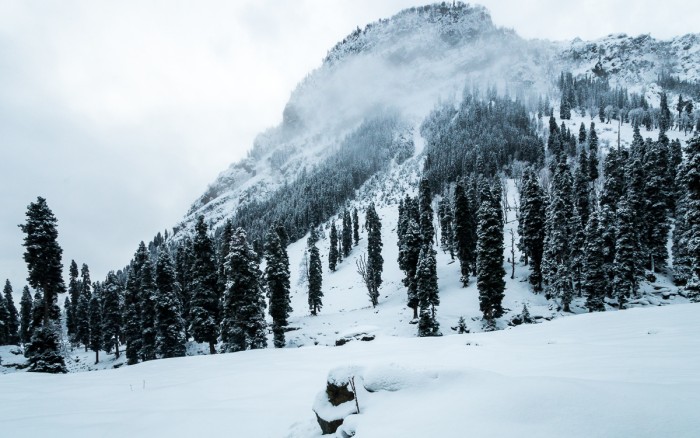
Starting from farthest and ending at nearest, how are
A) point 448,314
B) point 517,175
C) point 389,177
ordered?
point 389,177
point 517,175
point 448,314

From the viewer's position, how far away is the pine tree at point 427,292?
34.3 m

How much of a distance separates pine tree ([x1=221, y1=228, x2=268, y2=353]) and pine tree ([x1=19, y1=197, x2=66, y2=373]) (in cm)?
1323

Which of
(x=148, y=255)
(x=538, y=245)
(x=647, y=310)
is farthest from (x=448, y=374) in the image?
(x=538, y=245)

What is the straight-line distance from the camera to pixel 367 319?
48125mm

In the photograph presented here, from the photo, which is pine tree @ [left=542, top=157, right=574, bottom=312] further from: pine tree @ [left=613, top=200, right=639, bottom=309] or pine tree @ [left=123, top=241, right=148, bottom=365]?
pine tree @ [left=123, top=241, right=148, bottom=365]

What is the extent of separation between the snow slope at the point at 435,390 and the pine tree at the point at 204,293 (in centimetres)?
1581

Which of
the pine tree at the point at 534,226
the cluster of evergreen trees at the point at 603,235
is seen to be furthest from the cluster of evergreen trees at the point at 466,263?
the cluster of evergreen trees at the point at 603,235

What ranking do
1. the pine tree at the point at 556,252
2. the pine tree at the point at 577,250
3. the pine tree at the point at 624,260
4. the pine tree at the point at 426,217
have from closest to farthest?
the pine tree at the point at 624,260 < the pine tree at the point at 556,252 < the pine tree at the point at 577,250 < the pine tree at the point at 426,217

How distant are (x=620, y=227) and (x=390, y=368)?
146 ft

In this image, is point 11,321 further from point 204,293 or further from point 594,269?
point 594,269

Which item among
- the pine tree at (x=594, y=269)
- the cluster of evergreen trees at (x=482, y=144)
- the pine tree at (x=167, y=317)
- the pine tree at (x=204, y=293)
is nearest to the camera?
the pine tree at (x=204, y=293)

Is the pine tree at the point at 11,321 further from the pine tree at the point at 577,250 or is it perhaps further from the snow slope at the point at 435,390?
the pine tree at the point at 577,250

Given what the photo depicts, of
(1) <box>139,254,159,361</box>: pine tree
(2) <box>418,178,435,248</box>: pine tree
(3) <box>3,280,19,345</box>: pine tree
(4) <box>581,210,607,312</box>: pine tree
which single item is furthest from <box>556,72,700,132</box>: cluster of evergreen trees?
(3) <box>3,280,19,345</box>: pine tree

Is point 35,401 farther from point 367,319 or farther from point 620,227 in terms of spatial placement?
point 620,227
